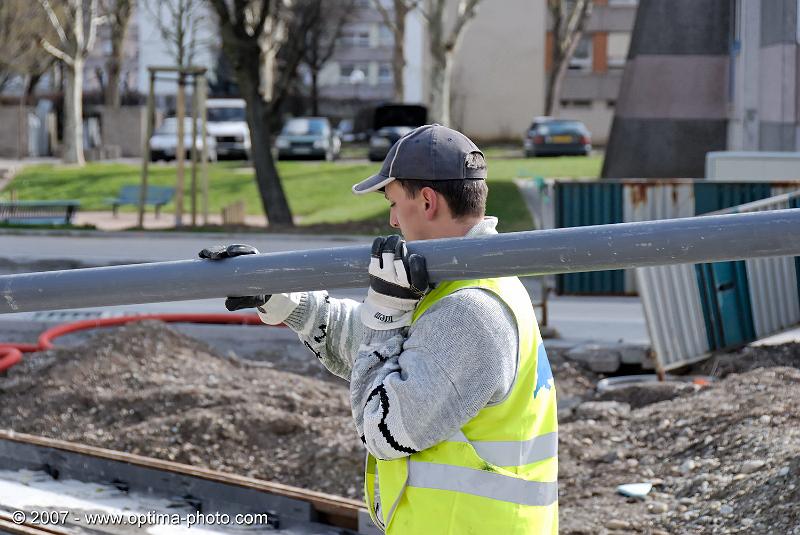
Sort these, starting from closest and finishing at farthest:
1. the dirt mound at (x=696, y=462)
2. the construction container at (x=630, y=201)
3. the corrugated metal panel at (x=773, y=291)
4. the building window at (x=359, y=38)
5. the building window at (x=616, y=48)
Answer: the dirt mound at (x=696, y=462) → the corrugated metal panel at (x=773, y=291) → the construction container at (x=630, y=201) → the building window at (x=616, y=48) → the building window at (x=359, y=38)

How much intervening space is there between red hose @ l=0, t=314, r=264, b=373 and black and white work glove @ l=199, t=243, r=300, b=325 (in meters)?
7.45

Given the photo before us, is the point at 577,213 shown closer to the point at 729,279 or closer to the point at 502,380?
the point at 729,279

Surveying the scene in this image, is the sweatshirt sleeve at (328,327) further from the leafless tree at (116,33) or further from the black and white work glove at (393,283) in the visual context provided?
the leafless tree at (116,33)

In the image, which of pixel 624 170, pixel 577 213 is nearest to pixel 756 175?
pixel 577 213

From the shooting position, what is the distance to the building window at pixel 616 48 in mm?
64125

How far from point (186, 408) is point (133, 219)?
17.9m

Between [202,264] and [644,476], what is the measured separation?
4678 millimetres

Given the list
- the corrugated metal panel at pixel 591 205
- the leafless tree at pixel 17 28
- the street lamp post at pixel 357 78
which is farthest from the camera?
the street lamp post at pixel 357 78

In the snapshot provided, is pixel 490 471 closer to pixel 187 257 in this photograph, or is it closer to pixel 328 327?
pixel 328 327

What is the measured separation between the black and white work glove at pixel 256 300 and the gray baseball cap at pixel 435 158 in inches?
15.7

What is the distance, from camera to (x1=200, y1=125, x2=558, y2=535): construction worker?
9.23 feet

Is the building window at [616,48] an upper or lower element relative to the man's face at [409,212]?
upper

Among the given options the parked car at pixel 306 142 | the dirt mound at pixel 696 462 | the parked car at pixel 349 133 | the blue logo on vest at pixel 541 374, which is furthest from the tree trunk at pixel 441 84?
the blue logo on vest at pixel 541 374

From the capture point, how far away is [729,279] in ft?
35.1
